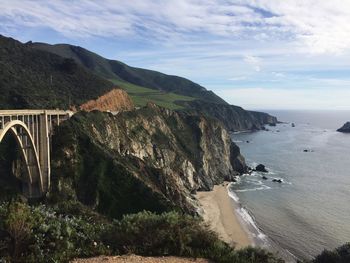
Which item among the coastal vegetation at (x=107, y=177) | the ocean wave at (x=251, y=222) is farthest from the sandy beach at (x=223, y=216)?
the coastal vegetation at (x=107, y=177)

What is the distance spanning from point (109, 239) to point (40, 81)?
72.8 metres

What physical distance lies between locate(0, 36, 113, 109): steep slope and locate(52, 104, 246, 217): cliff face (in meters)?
8.05

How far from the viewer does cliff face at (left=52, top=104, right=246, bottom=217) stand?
5950 cm

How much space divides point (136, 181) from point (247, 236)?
17420 mm

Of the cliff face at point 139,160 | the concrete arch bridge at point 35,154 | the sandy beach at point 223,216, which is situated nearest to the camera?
the concrete arch bridge at point 35,154

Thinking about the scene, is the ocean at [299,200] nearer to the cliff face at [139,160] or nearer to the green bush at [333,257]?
the cliff face at [139,160]

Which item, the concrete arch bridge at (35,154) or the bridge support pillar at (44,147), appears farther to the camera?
the bridge support pillar at (44,147)

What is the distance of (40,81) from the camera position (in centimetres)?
8750

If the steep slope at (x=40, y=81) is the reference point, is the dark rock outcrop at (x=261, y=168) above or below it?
below

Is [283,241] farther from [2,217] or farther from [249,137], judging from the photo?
[249,137]

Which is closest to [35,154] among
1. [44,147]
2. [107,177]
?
[44,147]

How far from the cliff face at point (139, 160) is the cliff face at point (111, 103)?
503 centimetres

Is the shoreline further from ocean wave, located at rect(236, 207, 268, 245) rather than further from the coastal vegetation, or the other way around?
the coastal vegetation

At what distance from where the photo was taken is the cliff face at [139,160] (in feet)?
195
